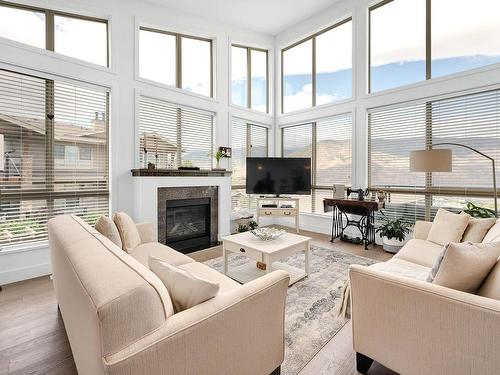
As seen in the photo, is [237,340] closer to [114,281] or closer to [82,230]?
[114,281]

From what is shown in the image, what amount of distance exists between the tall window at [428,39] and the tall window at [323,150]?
0.96m

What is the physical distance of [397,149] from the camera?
14.3 feet

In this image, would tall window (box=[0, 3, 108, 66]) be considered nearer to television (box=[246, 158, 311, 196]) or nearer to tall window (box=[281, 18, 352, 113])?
television (box=[246, 158, 311, 196])

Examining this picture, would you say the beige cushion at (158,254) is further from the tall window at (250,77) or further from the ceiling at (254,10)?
the ceiling at (254,10)

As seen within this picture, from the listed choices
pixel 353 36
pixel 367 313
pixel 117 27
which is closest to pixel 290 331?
pixel 367 313

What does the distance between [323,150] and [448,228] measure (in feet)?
10.0

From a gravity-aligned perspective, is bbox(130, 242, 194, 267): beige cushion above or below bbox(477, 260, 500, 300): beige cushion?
below

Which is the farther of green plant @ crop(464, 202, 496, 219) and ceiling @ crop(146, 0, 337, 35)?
ceiling @ crop(146, 0, 337, 35)

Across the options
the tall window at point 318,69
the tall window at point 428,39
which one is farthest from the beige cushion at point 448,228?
the tall window at point 318,69

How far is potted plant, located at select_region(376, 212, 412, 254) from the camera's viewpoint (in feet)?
13.1

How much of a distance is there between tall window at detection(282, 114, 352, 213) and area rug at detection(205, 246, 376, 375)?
1939 mm

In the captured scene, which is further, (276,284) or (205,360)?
(276,284)

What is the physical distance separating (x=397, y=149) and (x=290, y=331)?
362 cm

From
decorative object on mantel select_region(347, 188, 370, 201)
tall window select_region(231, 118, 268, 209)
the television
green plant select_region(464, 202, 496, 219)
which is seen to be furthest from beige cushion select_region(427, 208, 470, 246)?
tall window select_region(231, 118, 268, 209)
